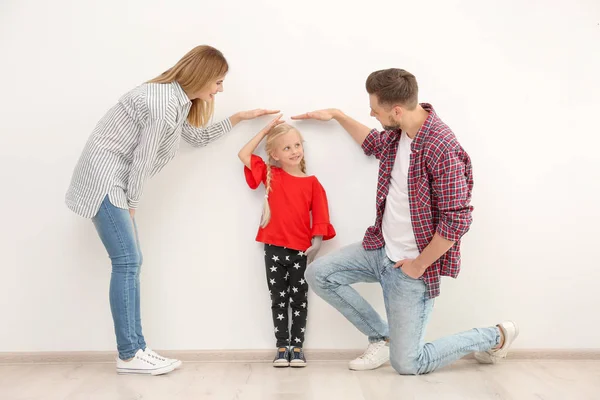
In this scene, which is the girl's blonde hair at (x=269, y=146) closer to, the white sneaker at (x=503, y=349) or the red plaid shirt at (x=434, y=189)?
the red plaid shirt at (x=434, y=189)

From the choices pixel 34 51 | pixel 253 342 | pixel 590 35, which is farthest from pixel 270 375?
pixel 590 35

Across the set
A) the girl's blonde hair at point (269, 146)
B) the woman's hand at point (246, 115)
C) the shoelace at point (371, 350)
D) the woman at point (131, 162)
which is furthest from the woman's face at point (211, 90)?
the shoelace at point (371, 350)

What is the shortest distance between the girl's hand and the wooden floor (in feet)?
1.45

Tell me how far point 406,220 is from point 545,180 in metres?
0.75

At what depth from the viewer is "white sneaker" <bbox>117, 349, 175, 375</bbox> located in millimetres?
2439

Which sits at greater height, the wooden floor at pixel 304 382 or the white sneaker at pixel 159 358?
the white sneaker at pixel 159 358

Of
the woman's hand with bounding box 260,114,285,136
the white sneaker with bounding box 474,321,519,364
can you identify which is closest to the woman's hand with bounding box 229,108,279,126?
the woman's hand with bounding box 260,114,285,136

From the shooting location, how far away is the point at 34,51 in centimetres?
267

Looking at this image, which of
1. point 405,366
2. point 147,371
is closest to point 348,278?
point 405,366

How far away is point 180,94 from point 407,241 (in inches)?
40.5

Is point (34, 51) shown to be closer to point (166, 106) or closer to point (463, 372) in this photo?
point (166, 106)

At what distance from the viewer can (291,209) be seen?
2637 mm

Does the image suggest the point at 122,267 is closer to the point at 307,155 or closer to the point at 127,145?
the point at 127,145

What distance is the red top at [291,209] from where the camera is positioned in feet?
8.62
